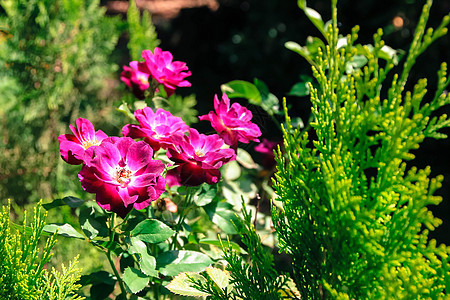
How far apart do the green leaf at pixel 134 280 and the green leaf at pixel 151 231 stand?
0.07 m

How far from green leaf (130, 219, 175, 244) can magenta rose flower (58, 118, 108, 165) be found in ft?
0.57

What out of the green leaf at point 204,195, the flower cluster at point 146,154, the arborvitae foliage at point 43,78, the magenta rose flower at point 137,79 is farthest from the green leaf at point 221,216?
the arborvitae foliage at point 43,78

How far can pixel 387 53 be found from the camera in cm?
123

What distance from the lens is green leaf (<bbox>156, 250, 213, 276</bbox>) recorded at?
34.1 inches

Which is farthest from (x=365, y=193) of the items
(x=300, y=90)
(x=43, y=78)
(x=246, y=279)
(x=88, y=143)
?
(x=43, y=78)

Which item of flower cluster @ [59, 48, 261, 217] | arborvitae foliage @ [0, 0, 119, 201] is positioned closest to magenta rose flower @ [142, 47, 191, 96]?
flower cluster @ [59, 48, 261, 217]

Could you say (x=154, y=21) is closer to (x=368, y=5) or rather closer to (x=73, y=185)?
(x=368, y=5)

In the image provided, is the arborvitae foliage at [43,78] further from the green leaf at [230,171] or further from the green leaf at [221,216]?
the green leaf at [221,216]

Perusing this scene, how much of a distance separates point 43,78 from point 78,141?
72.7 inches

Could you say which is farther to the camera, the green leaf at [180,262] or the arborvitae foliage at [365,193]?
the green leaf at [180,262]

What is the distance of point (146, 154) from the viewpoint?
78 centimetres

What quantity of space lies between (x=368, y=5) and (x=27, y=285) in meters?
3.17

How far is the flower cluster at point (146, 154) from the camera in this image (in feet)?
2.44

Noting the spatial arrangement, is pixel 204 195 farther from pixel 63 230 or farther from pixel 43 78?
pixel 43 78
